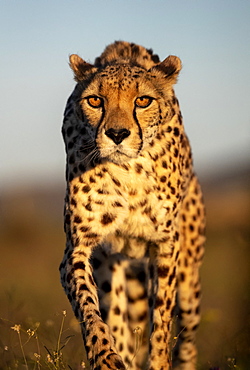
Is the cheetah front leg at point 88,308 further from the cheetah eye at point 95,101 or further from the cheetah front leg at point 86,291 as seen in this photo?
the cheetah eye at point 95,101

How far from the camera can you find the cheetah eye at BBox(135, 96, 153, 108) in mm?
4152

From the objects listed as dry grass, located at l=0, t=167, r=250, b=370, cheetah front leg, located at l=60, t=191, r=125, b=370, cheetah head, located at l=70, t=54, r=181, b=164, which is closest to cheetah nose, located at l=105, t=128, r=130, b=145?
cheetah head, located at l=70, t=54, r=181, b=164

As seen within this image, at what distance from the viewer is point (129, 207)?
14.4 ft

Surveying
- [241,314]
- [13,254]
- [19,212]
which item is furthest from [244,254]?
[19,212]

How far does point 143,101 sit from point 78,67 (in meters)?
0.53

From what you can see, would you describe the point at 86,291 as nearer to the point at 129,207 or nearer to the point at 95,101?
the point at 129,207

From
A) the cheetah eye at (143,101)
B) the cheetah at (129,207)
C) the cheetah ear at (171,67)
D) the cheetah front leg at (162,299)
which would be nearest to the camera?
the cheetah at (129,207)

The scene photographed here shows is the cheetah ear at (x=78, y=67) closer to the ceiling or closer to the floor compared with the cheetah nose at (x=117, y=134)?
closer to the ceiling

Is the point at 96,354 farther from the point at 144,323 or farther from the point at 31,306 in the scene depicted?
the point at 31,306

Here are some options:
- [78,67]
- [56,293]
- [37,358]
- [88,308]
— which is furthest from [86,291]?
[56,293]

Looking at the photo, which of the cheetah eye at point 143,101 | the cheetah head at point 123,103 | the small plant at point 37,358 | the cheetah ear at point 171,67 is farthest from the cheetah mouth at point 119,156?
the small plant at point 37,358

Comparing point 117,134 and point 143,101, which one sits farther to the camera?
point 143,101

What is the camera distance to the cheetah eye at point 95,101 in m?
4.17

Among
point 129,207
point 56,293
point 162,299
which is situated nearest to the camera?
point 129,207
